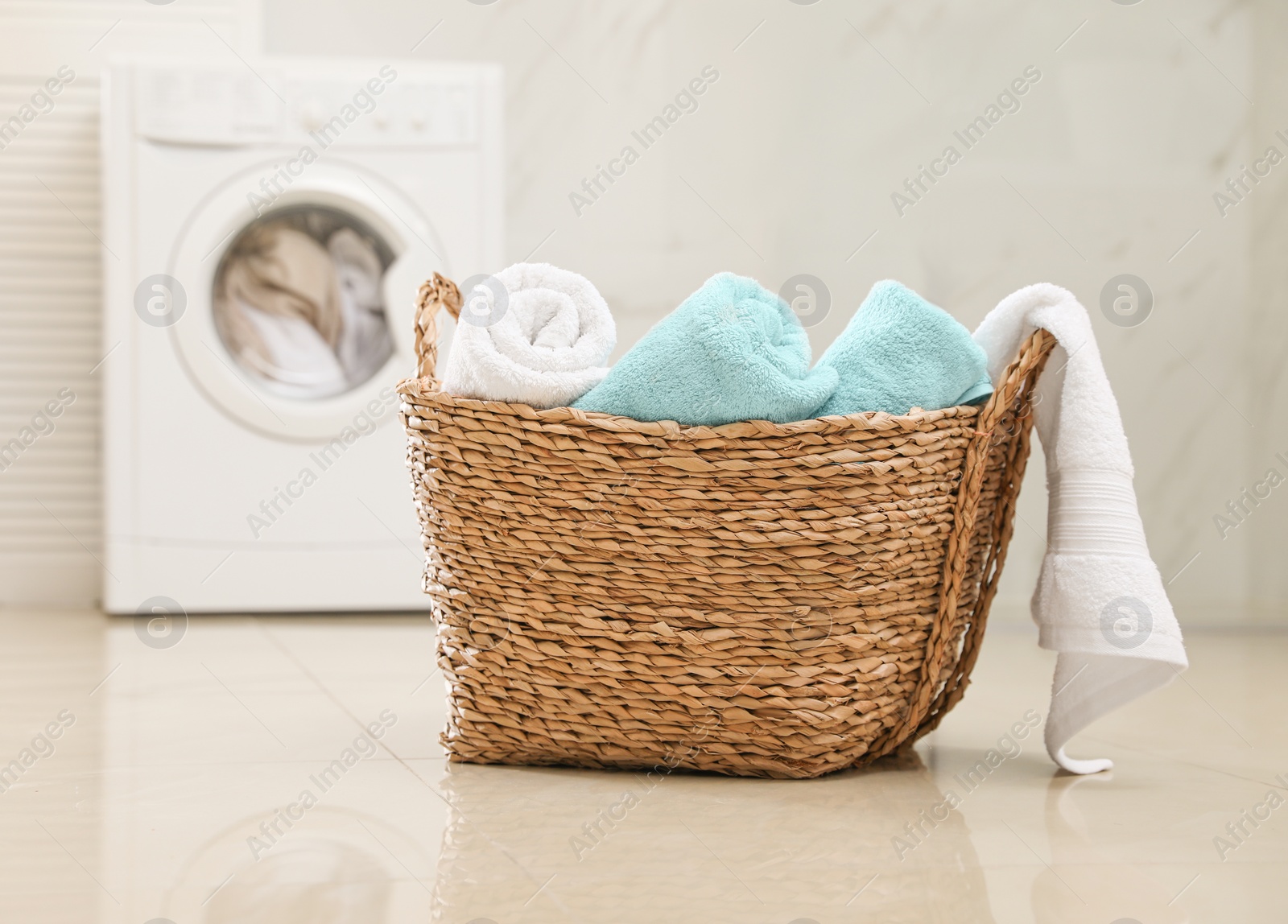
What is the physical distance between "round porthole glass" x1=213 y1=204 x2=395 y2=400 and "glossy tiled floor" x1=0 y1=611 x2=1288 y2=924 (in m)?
0.73

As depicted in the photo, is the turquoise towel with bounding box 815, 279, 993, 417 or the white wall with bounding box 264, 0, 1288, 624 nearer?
the turquoise towel with bounding box 815, 279, 993, 417

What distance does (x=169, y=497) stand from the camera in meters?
1.95

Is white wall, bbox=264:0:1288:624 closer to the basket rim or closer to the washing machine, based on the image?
the washing machine

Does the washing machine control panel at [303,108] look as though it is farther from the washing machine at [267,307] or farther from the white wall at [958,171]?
Answer: the white wall at [958,171]

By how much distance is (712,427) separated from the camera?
93 cm

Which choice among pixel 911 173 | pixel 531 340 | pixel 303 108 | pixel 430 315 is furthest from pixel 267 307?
pixel 911 173

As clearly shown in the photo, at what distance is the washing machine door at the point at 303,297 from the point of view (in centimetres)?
192

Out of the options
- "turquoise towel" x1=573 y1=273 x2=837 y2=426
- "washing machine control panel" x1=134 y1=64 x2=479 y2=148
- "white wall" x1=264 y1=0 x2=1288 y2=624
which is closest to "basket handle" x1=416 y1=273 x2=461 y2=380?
"turquoise towel" x1=573 y1=273 x2=837 y2=426

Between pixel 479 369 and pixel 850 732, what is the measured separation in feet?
1.41

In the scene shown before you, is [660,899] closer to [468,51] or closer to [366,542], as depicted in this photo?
[366,542]

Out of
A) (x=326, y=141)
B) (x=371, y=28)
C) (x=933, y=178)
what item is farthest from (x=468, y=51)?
(x=933, y=178)

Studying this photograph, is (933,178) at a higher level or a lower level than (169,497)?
higher

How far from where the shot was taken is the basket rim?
36.1 inches

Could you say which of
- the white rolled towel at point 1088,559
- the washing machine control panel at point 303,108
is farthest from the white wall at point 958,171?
the white rolled towel at point 1088,559
